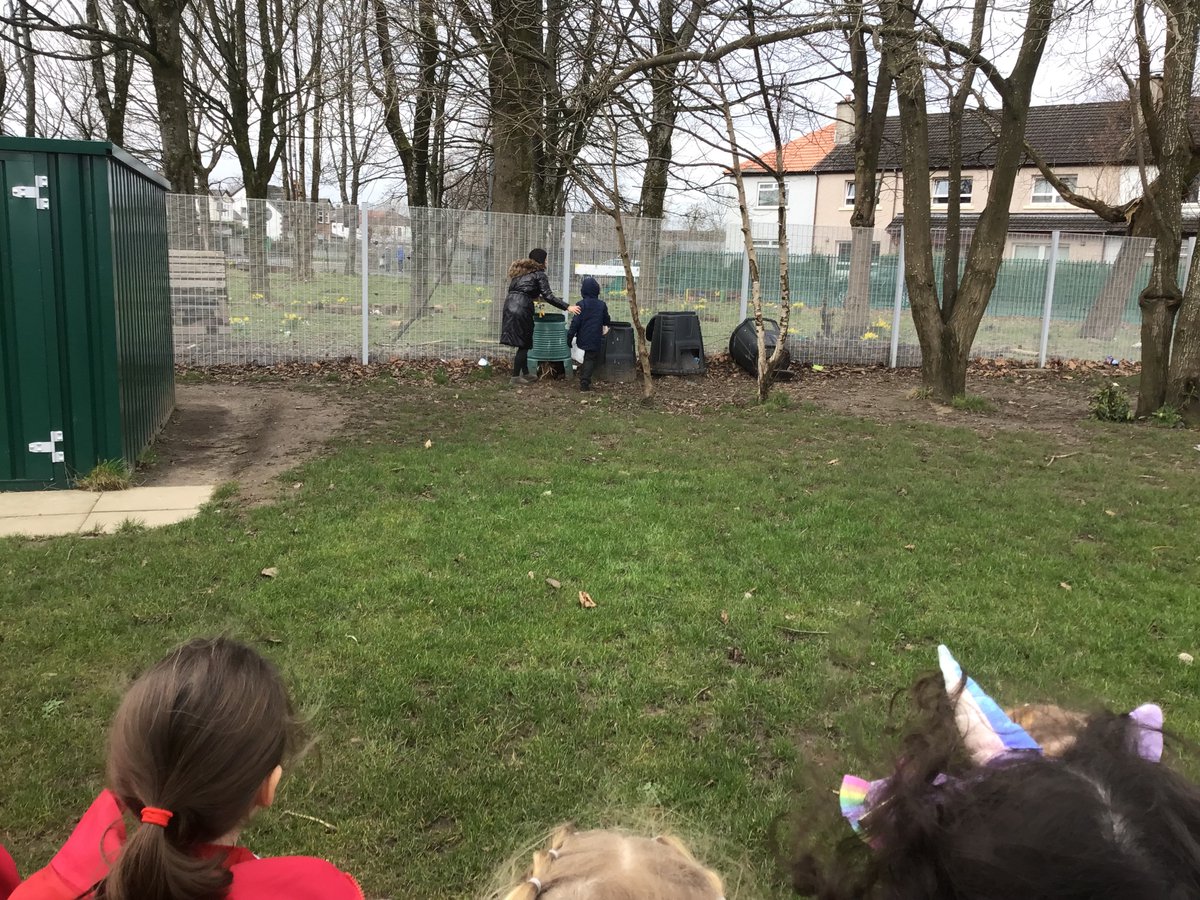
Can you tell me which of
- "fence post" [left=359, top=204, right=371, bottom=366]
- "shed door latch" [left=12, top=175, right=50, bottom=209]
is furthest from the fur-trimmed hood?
"shed door latch" [left=12, top=175, right=50, bottom=209]

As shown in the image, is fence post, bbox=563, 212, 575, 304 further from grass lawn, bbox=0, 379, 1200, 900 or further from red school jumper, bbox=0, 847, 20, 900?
red school jumper, bbox=0, 847, 20, 900

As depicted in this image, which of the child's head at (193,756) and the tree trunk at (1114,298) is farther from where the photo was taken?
the tree trunk at (1114,298)

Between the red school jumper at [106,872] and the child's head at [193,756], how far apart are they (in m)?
0.05

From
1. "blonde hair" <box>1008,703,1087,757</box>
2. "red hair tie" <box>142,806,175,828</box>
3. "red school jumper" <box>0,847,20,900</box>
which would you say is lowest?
"red school jumper" <box>0,847,20,900</box>

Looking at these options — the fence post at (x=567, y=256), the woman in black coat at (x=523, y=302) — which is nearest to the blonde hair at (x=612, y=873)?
the woman in black coat at (x=523, y=302)

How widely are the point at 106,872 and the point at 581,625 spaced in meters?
2.97

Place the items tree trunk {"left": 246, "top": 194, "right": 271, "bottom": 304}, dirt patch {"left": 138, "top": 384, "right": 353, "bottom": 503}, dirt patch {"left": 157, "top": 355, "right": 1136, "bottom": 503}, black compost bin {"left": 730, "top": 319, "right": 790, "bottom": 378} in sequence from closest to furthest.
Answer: dirt patch {"left": 138, "top": 384, "right": 353, "bottom": 503} < dirt patch {"left": 157, "top": 355, "right": 1136, "bottom": 503} < tree trunk {"left": 246, "top": 194, "right": 271, "bottom": 304} < black compost bin {"left": 730, "top": 319, "right": 790, "bottom": 378}

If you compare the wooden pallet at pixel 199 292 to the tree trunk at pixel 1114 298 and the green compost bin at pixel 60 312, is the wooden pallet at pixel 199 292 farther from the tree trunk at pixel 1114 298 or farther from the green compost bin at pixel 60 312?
the tree trunk at pixel 1114 298

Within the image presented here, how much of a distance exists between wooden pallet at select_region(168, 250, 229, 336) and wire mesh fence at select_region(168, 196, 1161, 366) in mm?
19

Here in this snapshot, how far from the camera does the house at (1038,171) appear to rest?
26.8m

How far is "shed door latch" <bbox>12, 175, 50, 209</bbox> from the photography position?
618 cm

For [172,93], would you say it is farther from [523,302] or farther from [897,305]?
[897,305]

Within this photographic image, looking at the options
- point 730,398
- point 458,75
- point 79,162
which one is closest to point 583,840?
point 79,162

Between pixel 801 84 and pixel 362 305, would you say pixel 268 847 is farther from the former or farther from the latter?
pixel 801 84
